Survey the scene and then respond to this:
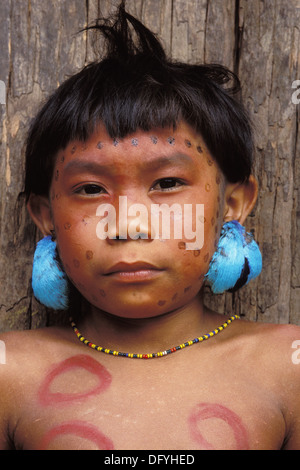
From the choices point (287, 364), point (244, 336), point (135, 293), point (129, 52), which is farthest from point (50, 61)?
point (287, 364)

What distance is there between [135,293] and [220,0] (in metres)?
1.22

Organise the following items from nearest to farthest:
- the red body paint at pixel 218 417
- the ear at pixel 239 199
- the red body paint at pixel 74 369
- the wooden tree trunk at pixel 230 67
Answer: the red body paint at pixel 218 417, the red body paint at pixel 74 369, the ear at pixel 239 199, the wooden tree trunk at pixel 230 67

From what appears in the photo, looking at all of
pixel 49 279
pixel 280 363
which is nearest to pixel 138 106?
pixel 49 279

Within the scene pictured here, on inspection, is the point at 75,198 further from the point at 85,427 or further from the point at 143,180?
the point at 85,427

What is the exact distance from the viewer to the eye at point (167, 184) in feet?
5.83

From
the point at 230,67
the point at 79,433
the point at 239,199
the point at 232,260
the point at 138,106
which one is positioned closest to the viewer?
the point at 79,433

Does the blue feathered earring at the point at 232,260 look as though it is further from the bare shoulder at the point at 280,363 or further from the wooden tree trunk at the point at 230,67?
the wooden tree trunk at the point at 230,67

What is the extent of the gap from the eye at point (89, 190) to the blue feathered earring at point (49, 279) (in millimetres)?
255

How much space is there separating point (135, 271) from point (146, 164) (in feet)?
0.97

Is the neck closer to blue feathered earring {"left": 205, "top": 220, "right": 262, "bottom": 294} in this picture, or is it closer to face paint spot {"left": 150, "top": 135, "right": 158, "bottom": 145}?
blue feathered earring {"left": 205, "top": 220, "right": 262, "bottom": 294}

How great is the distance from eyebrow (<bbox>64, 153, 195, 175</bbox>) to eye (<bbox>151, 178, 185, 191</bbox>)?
44 millimetres

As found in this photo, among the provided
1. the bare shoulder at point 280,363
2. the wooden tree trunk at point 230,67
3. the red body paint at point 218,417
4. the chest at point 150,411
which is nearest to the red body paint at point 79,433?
the chest at point 150,411

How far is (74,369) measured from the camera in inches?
73.0

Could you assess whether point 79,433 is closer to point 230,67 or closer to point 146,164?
point 146,164
